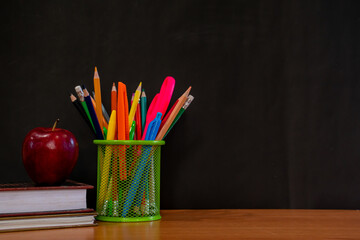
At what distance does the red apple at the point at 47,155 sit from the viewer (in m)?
0.76

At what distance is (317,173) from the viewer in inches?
39.0

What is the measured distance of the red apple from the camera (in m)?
0.76

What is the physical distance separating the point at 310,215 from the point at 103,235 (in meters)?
0.47

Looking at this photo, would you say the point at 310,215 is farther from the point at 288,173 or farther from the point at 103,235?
the point at 103,235

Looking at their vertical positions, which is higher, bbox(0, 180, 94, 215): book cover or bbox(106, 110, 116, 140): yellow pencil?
bbox(106, 110, 116, 140): yellow pencil

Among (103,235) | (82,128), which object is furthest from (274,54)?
(103,235)

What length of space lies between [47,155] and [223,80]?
45 centimetres

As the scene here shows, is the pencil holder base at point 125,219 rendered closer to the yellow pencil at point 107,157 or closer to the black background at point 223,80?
the yellow pencil at point 107,157

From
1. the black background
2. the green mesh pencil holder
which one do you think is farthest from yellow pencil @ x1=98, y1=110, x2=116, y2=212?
the black background

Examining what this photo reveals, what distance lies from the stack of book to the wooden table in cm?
2

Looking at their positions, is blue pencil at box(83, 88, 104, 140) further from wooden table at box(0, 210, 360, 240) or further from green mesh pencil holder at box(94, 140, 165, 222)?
wooden table at box(0, 210, 360, 240)

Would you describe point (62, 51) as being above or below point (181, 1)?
below

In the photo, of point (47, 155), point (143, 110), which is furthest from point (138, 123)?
point (47, 155)

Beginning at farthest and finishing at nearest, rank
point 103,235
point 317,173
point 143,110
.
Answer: point 317,173 → point 143,110 → point 103,235
